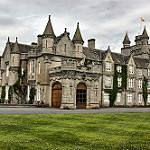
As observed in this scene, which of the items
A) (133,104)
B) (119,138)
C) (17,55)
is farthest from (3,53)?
(119,138)

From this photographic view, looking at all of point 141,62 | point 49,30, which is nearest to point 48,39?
point 49,30

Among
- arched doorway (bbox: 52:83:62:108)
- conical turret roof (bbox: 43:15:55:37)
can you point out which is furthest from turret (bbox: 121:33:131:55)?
arched doorway (bbox: 52:83:62:108)

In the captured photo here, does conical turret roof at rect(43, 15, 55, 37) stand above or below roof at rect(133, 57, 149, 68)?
above

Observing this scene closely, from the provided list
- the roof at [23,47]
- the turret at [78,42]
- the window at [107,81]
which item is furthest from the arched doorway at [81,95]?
the roof at [23,47]

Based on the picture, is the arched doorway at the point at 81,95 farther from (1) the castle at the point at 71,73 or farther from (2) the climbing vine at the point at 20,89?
(2) the climbing vine at the point at 20,89

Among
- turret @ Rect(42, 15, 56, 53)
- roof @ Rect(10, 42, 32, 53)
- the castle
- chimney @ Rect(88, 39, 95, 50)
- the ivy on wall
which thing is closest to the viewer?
the castle

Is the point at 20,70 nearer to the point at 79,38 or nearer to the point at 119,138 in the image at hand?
the point at 79,38

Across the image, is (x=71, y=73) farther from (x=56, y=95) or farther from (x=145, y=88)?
(x=145, y=88)

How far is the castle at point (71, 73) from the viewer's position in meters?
31.1

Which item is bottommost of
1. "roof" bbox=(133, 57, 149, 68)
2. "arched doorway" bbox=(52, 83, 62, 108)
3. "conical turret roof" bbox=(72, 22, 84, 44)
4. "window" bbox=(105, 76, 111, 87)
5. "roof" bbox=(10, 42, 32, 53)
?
"arched doorway" bbox=(52, 83, 62, 108)

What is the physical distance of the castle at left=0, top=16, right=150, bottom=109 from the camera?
31.1 metres

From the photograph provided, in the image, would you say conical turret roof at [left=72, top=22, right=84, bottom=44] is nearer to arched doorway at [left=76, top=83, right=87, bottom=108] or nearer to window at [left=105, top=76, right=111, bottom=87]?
arched doorway at [left=76, top=83, right=87, bottom=108]

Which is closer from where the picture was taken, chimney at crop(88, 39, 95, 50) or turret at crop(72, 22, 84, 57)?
turret at crop(72, 22, 84, 57)

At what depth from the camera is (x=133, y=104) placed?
148ft
